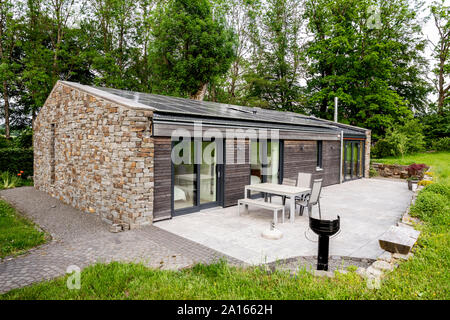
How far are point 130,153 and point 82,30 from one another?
707 inches

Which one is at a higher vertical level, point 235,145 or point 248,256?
point 235,145

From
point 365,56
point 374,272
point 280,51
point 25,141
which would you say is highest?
point 280,51

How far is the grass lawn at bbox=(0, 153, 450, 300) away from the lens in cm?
317

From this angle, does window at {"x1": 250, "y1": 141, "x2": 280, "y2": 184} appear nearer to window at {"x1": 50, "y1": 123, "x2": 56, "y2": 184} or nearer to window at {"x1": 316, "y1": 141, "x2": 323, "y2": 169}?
window at {"x1": 316, "y1": 141, "x2": 323, "y2": 169}

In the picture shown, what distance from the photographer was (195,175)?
24.8ft

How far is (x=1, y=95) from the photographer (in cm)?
1972

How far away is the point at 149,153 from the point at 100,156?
173 cm

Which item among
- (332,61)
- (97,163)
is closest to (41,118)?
(97,163)

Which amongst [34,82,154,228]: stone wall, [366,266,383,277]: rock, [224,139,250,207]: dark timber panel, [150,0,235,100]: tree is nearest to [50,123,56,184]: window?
[34,82,154,228]: stone wall

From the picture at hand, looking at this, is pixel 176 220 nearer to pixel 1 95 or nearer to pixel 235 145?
pixel 235 145

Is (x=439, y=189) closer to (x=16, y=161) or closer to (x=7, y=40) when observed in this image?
(x=16, y=161)

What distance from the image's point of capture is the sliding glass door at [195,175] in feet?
23.5

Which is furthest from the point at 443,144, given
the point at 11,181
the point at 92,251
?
the point at 11,181

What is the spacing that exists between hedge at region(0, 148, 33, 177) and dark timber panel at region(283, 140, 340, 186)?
41.8ft
